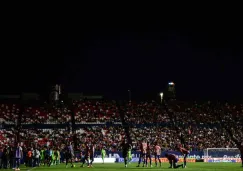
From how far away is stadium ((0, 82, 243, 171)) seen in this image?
4828 cm

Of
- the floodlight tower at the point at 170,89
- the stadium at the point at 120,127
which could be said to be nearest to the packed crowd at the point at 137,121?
the stadium at the point at 120,127

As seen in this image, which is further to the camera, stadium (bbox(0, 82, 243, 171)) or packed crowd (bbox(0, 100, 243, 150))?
packed crowd (bbox(0, 100, 243, 150))

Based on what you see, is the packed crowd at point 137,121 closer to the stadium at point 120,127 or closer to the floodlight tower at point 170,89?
the stadium at point 120,127

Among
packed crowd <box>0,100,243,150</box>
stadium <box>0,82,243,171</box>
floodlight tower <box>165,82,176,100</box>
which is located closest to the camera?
stadium <box>0,82,243,171</box>

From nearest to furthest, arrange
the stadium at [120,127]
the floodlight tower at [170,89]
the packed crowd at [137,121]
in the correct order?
the stadium at [120,127], the packed crowd at [137,121], the floodlight tower at [170,89]

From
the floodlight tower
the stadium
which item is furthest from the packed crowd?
the floodlight tower

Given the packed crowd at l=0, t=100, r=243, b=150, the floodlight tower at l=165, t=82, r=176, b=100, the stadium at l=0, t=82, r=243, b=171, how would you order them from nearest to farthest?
1. the stadium at l=0, t=82, r=243, b=171
2. the packed crowd at l=0, t=100, r=243, b=150
3. the floodlight tower at l=165, t=82, r=176, b=100

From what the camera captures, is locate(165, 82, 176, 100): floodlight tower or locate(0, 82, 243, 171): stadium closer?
locate(0, 82, 243, 171): stadium

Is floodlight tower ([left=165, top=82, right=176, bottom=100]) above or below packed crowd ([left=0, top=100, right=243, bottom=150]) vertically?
above

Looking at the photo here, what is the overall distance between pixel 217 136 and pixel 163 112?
14028mm

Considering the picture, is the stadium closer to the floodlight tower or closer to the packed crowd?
the packed crowd

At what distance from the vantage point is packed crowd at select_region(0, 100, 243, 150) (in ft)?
186

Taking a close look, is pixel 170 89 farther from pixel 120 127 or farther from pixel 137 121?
pixel 120 127

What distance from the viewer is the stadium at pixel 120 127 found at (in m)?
48.3
